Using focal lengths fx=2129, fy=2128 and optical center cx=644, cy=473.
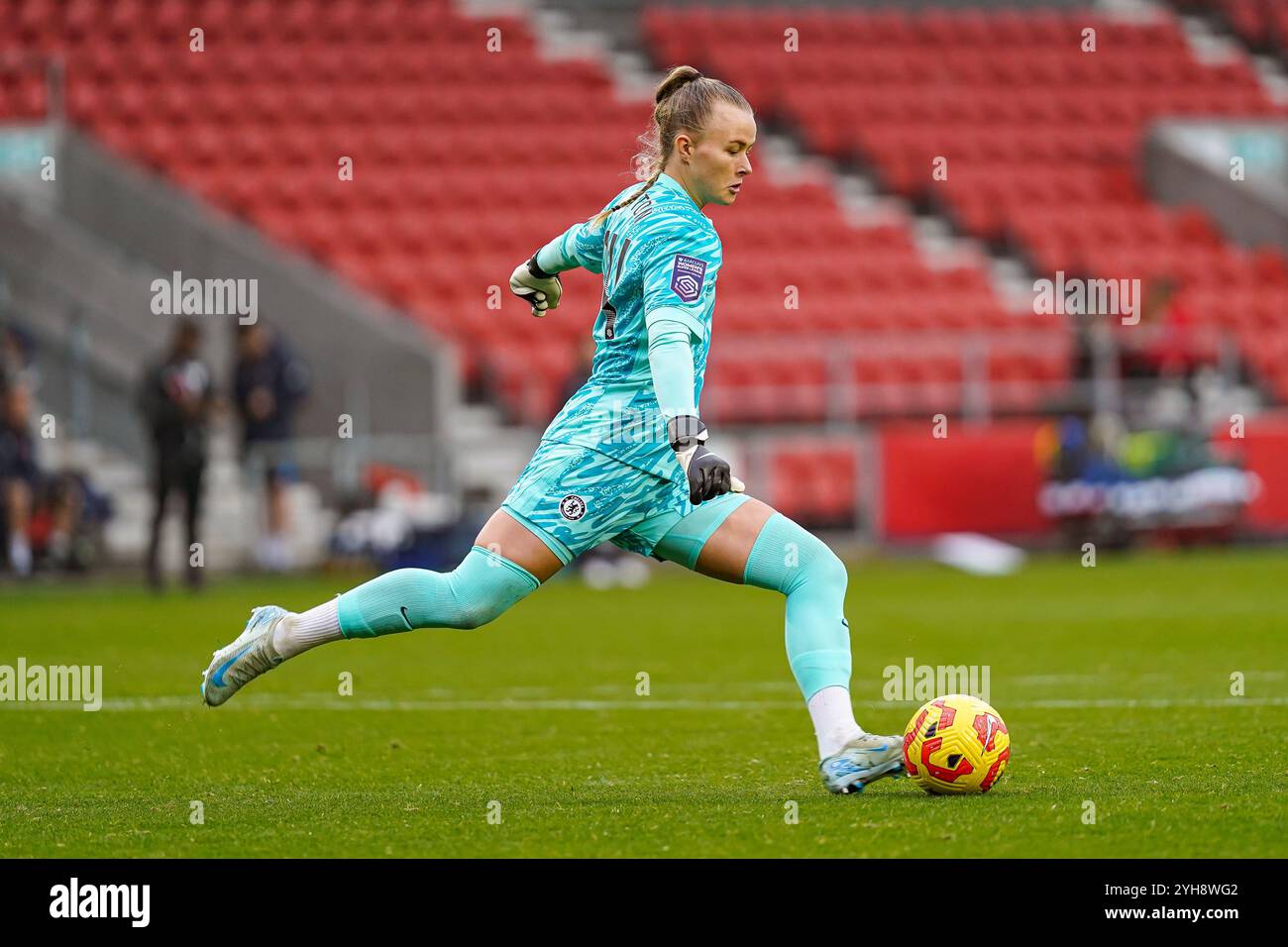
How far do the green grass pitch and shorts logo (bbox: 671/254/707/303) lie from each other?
4.67ft

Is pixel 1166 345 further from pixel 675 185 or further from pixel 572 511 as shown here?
pixel 572 511

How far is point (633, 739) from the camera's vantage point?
7746mm

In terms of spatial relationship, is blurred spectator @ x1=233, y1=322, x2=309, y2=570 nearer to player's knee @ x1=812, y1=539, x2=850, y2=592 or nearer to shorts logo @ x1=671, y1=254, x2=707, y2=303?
player's knee @ x1=812, y1=539, x2=850, y2=592

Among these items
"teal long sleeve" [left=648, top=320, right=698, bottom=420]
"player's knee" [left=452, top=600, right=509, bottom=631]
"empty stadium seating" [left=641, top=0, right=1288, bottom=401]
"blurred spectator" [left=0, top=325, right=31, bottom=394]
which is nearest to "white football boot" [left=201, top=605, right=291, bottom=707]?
"player's knee" [left=452, top=600, right=509, bottom=631]

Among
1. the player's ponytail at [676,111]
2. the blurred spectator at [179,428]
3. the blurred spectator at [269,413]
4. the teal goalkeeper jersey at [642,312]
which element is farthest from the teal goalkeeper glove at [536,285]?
the blurred spectator at [269,413]

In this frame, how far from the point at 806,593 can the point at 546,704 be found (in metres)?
3.07

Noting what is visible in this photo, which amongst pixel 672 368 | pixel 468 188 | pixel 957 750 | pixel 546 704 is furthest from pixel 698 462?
pixel 468 188

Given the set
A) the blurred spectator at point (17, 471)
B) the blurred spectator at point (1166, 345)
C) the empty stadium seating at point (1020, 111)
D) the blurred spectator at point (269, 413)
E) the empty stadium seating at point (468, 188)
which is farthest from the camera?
the empty stadium seating at point (1020, 111)

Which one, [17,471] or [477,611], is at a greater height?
[17,471]

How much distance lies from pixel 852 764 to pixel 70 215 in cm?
1702

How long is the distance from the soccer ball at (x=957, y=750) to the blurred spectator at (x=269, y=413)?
1317 centimetres

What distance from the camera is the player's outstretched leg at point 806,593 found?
6047mm

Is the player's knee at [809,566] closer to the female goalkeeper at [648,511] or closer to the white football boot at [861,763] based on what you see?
the female goalkeeper at [648,511]
